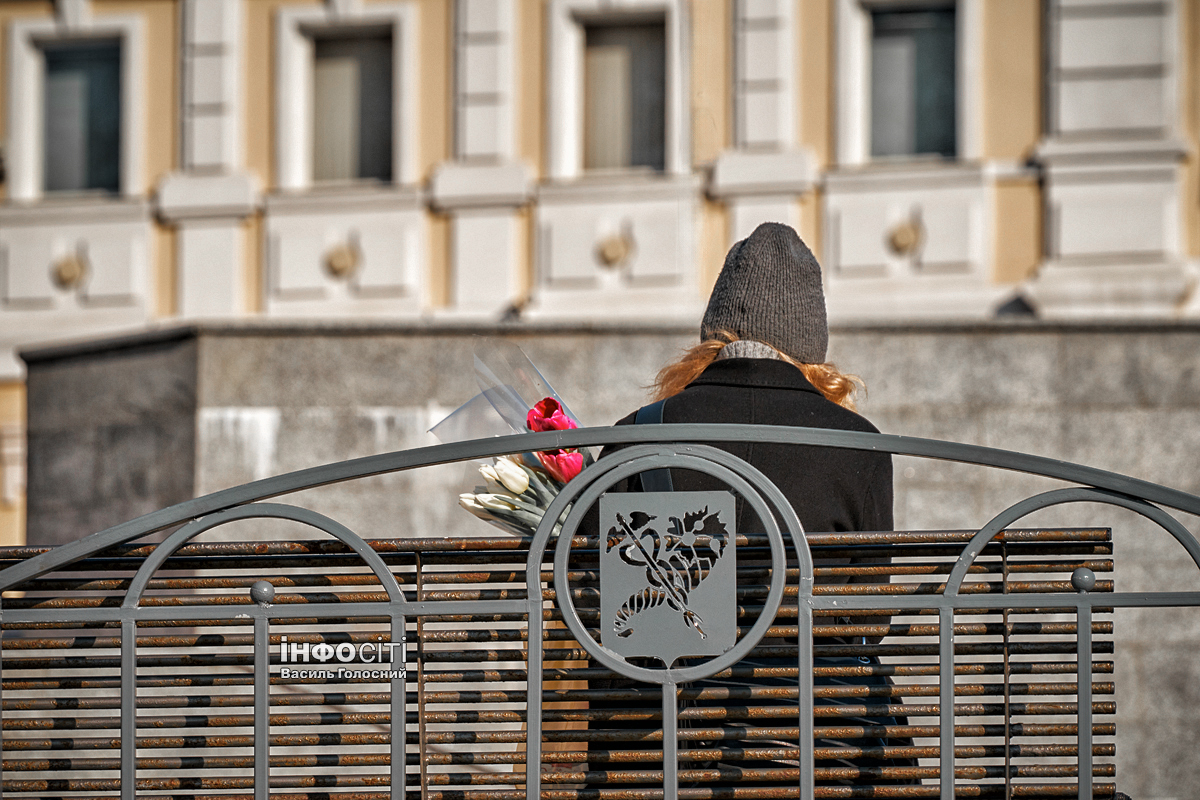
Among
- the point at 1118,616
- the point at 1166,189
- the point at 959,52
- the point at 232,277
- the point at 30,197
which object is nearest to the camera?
the point at 1118,616

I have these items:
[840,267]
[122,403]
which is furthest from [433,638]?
[840,267]

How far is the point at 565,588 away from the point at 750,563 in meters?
0.39

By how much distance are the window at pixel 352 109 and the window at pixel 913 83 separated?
4.58 meters

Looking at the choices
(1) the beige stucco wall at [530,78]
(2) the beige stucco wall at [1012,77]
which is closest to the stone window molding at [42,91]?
(1) the beige stucco wall at [530,78]

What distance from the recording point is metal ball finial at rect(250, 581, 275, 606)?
267cm

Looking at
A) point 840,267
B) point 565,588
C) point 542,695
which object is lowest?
point 542,695

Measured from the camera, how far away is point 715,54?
11.0m

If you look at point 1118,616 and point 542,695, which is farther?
point 1118,616

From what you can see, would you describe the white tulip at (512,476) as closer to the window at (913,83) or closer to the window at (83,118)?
the window at (913,83)

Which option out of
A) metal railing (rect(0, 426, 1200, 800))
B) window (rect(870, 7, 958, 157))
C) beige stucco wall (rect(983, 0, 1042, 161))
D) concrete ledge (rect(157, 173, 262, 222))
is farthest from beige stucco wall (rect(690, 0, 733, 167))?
metal railing (rect(0, 426, 1200, 800))

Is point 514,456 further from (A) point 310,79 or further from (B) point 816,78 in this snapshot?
(A) point 310,79

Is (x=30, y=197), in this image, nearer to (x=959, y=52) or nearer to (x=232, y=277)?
(x=232, y=277)

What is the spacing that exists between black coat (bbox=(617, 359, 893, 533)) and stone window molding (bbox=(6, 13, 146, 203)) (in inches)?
409

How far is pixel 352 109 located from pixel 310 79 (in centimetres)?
50
